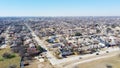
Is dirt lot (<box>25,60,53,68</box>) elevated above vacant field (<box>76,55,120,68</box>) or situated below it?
below

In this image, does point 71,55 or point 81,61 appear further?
point 71,55

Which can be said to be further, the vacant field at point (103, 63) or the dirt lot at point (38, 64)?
the dirt lot at point (38, 64)

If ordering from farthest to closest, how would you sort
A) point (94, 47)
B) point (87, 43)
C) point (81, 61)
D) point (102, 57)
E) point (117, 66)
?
point (87, 43)
point (94, 47)
point (102, 57)
point (81, 61)
point (117, 66)

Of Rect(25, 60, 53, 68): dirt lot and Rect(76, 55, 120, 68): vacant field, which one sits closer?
Rect(76, 55, 120, 68): vacant field

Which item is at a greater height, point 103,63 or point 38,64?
point 103,63

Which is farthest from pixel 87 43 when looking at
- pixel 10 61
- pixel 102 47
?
pixel 10 61

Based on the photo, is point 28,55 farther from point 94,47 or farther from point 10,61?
point 94,47

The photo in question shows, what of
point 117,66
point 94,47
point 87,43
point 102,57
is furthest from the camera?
point 87,43

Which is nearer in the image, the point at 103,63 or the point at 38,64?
the point at 103,63

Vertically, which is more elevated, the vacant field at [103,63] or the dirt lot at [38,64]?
the vacant field at [103,63]
